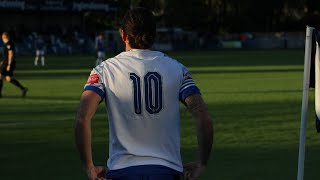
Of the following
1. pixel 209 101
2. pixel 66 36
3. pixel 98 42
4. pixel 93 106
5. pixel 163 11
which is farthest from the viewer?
pixel 163 11

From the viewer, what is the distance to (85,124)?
4.77 m

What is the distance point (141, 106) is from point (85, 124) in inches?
13.6

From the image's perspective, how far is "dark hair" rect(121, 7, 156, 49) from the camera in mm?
4746

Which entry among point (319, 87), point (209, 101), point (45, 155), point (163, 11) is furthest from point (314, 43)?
point (163, 11)

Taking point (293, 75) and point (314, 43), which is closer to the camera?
point (314, 43)

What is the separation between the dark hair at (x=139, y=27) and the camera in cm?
475

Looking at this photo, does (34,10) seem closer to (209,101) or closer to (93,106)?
(209,101)

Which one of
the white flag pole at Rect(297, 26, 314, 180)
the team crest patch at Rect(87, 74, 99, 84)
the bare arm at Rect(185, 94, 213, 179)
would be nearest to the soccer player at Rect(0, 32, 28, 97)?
the white flag pole at Rect(297, 26, 314, 180)

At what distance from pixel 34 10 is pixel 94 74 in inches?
3075

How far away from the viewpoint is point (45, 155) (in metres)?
12.5


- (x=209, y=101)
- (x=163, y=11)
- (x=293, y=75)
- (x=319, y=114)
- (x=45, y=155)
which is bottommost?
(x=163, y=11)

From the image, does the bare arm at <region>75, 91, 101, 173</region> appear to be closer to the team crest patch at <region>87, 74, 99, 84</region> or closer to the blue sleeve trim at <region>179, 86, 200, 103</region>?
the team crest patch at <region>87, 74, 99, 84</region>

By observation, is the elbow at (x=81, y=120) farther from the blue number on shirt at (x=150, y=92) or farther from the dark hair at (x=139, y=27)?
the dark hair at (x=139, y=27)

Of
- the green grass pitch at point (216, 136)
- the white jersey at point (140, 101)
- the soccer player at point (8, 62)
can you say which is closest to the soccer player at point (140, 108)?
the white jersey at point (140, 101)
